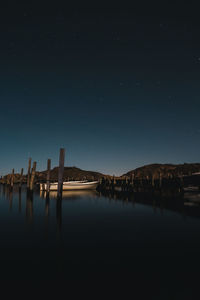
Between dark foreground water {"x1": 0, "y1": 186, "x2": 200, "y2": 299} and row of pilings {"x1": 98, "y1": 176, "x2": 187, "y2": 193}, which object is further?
row of pilings {"x1": 98, "y1": 176, "x2": 187, "y2": 193}

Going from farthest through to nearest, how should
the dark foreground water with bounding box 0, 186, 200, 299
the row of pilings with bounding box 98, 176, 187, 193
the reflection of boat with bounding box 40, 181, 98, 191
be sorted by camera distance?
1. the reflection of boat with bounding box 40, 181, 98, 191
2. the row of pilings with bounding box 98, 176, 187, 193
3. the dark foreground water with bounding box 0, 186, 200, 299

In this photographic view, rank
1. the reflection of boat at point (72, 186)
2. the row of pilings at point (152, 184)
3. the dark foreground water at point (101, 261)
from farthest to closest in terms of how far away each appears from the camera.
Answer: the reflection of boat at point (72, 186)
the row of pilings at point (152, 184)
the dark foreground water at point (101, 261)

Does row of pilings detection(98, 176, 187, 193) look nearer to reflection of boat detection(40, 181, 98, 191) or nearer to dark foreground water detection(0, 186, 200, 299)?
reflection of boat detection(40, 181, 98, 191)

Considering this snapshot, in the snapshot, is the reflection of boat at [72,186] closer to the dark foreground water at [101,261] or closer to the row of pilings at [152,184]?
the row of pilings at [152,184]

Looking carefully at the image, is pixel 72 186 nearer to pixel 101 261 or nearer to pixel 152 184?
pixel 152 184

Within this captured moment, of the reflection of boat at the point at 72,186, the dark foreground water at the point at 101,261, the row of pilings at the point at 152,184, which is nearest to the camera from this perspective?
the dark foreground water at the point at 101,261

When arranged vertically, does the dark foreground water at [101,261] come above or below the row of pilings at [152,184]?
below

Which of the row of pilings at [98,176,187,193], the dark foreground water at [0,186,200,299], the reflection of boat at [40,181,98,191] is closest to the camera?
the dark foreground water at [0,186,200,299]

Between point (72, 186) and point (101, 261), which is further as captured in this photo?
point (72, 186)

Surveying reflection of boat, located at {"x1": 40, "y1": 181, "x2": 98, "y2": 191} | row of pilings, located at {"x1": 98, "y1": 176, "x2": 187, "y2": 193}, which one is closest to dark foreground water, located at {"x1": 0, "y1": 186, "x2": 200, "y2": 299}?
row of pilings, located at {"x1": 98, "y1": 176, "x2": 187, "y2": 193}

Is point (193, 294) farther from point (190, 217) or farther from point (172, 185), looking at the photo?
point (172, 185)

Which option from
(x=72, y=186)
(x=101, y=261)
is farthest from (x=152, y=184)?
(x=101, y=261)

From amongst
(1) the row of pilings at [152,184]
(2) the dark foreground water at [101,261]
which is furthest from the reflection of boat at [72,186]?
(2) the dark foreground water at [101,261]

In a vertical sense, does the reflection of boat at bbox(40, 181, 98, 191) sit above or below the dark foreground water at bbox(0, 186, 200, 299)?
above
